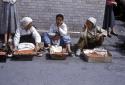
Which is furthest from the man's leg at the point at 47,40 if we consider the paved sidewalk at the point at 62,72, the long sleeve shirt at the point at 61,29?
the paved sidewalk at the point at 62,72

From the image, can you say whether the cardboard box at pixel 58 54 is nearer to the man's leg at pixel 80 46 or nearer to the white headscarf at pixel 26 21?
the man's leg at pixel 80 46

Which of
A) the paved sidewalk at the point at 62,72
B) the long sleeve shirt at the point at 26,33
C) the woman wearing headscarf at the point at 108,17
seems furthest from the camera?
the woman wearing headscarf at the point at 108,17

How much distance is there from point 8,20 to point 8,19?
29 millimetres

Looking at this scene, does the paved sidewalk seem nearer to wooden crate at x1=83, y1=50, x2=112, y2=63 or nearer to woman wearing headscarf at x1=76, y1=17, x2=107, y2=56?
wooden crate at x1=83, y1=50, x2=112, y2=63

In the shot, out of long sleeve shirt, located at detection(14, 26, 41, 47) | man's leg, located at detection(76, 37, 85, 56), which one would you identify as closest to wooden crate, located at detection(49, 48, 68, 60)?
man's leg, located at detection(76, 37, 85, 56)

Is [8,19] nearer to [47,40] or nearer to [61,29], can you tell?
[47,40]

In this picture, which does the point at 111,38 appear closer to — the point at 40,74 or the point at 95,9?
the point at 95,9

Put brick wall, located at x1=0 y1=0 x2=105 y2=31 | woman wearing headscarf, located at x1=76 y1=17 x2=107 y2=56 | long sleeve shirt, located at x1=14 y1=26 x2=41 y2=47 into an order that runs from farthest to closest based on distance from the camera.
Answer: brick wall, located at x1=0 y1=0 x2=105 y2=31 → woman wearing headscarf, located at x1=76 y1=17 x2=107 y2=56 → long sleeve shirt, located at x1=14 y1=26 x2=41 y2=47

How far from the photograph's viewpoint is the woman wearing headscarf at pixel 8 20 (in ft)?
27.6

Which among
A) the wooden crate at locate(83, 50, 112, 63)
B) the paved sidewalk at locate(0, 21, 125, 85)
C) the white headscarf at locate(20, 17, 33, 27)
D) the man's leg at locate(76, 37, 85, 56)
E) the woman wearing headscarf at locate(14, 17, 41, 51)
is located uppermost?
the white headscarf at locate(20, 17, 33, 27)

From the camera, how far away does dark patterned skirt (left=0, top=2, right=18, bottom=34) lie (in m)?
8.45

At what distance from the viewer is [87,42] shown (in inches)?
332

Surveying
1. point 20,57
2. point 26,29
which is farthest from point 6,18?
point 20,57

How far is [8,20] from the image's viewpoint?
8.53 m
